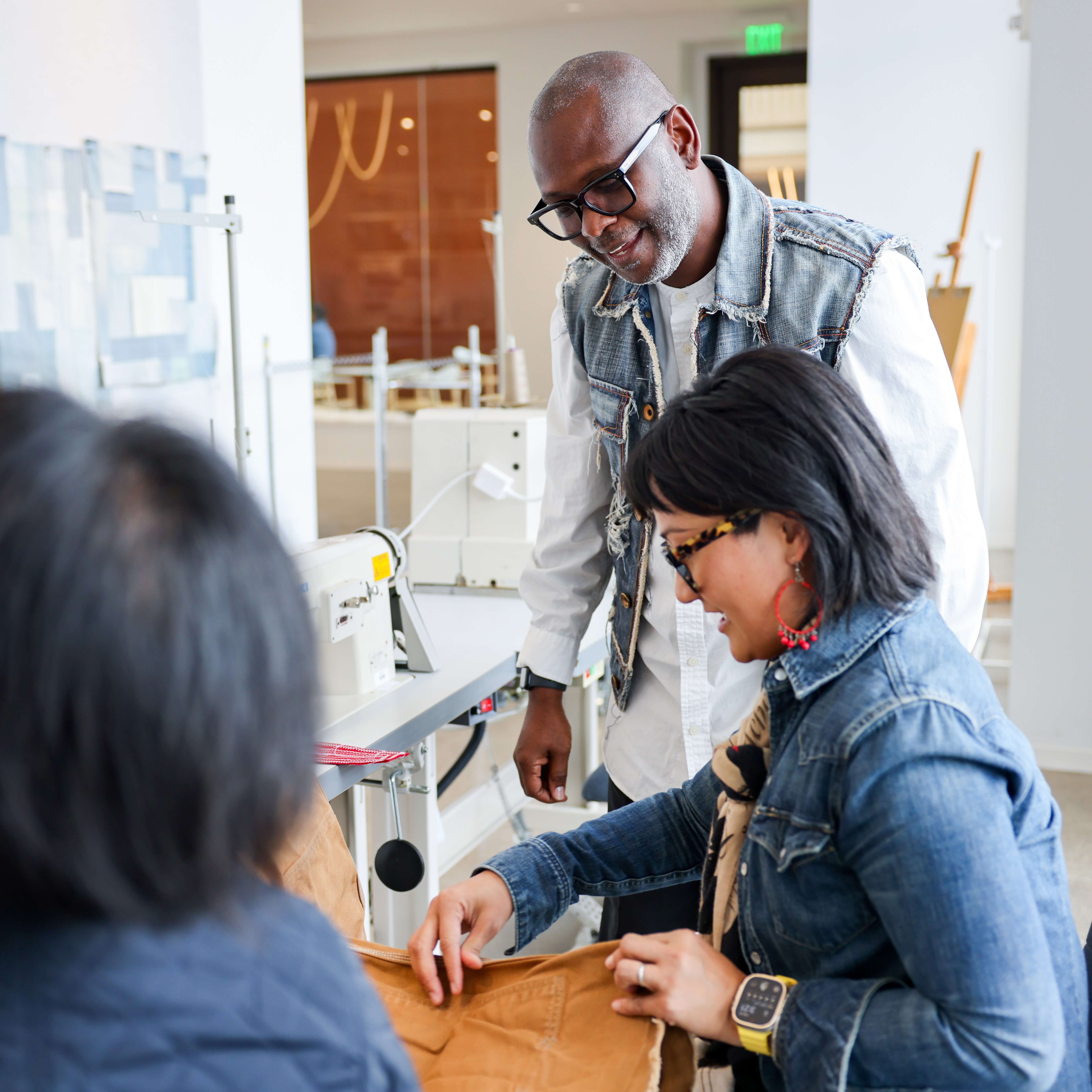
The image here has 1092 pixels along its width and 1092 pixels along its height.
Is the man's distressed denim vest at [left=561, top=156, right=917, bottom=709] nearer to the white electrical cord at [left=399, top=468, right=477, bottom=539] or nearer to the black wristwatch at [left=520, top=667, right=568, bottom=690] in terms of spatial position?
the black wristwatch at [left=520, top=667, right=568, bottom=690]

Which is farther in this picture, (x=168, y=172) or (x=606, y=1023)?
(x=168, y=172)

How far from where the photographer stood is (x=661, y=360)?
1.49m

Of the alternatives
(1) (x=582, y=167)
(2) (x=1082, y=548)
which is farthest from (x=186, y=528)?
(2) (x=1082, y=548)

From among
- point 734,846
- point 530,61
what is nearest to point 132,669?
point 734,846

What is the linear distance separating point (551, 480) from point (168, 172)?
2784 mm

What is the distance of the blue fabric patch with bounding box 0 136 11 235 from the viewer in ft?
10.6

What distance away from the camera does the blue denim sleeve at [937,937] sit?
78 cm

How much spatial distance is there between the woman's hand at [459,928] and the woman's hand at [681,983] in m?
0.14

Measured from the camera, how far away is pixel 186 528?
496 mm

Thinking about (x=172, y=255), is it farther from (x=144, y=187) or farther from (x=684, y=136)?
(x=684, y=136)

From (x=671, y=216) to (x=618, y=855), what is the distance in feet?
2.36

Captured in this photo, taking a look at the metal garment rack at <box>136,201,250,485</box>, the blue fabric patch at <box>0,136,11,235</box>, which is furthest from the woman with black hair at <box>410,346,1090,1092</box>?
the blue fabric patch at <box>0,136,11,235</box>

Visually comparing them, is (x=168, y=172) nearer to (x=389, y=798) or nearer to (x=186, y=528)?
(x=389, y=798)

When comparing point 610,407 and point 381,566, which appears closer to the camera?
point 610,407
